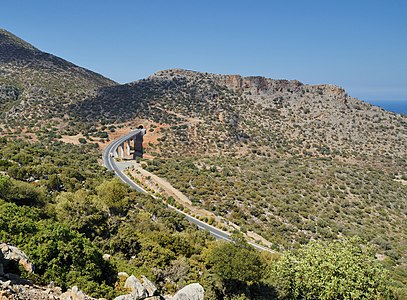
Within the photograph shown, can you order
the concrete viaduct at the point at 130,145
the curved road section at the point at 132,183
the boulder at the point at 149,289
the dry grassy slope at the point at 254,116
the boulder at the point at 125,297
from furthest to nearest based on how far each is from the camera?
the dry grassy slope at the point at 254,116 → the concrete viaduct at the point at 130,145 → the curved road section at the point at 132,183 → the boulder at the point at 149,289 → the boulder at the point at 125,297

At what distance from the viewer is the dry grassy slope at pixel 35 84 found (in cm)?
8169

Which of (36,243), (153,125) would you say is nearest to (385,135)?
(153,125)

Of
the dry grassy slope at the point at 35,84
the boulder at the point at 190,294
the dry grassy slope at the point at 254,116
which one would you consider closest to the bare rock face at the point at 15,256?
the boulder at the point at 190,294

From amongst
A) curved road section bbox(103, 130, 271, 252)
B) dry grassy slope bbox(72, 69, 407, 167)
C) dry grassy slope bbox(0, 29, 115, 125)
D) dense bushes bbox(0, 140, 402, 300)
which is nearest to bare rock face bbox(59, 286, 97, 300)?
dense bushes bbox(0, 140, 402, 300)

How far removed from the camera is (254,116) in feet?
306

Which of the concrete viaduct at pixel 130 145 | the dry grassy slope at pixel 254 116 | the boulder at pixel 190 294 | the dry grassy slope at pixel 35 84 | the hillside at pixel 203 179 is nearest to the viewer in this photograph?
the boulder at pixel 190 294

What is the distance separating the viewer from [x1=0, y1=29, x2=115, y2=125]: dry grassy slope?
81.7 meters

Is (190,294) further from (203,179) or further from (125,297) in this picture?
(203,179)

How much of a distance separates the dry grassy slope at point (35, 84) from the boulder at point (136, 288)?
246 feet

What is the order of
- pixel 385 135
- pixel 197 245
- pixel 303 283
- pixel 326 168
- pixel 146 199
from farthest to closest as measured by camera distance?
1. pixel 385 135
2. pixel 326 168
3. pixel 146 199
4. pixel 197 245
5. pixel 303 283

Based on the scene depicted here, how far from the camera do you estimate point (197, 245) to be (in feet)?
81.6

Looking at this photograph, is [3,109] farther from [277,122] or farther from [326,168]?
[326,168]

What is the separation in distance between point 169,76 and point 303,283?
103m

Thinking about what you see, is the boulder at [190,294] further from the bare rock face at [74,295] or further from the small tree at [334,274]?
the small tree at [334,274]
